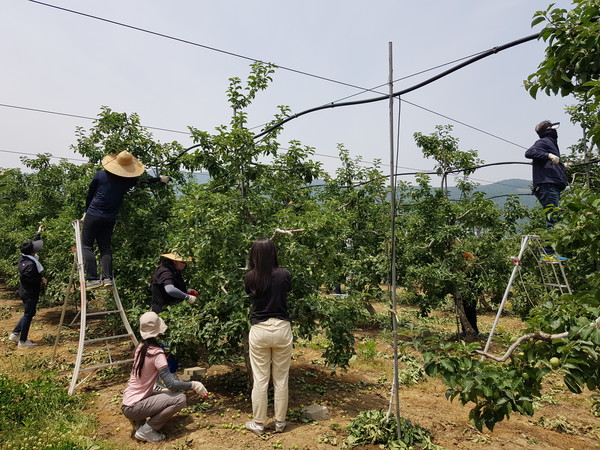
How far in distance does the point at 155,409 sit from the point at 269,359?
1347 millimetres

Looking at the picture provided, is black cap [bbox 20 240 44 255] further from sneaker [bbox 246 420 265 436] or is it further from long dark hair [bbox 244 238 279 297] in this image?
sneaker [bbox 246 420 265 436]

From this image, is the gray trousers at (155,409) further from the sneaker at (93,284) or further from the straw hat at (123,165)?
the straw hat at (123,165)

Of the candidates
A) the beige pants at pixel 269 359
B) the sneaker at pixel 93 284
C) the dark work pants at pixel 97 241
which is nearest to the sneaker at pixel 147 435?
the beige pants at pixel 269 359

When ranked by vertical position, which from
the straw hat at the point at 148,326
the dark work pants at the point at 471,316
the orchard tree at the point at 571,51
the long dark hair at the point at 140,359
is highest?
the orchard tree at the point at 571,51

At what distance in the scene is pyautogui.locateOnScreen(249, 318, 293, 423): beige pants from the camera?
14.0 feet

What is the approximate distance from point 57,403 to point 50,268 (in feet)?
19.3

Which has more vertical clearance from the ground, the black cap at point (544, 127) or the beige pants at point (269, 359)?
the black cap at point (544, 127)

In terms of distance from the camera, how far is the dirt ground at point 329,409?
430cm

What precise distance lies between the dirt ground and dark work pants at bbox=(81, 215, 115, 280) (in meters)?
1.70

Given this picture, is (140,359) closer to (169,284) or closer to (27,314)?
(169,284)

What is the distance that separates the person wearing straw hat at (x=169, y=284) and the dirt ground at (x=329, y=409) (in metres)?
1.38

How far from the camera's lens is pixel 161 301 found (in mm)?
5637

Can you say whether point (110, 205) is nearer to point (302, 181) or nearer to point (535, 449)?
point (302, 181)

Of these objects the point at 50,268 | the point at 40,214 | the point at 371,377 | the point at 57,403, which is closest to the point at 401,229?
the point at 371,377
